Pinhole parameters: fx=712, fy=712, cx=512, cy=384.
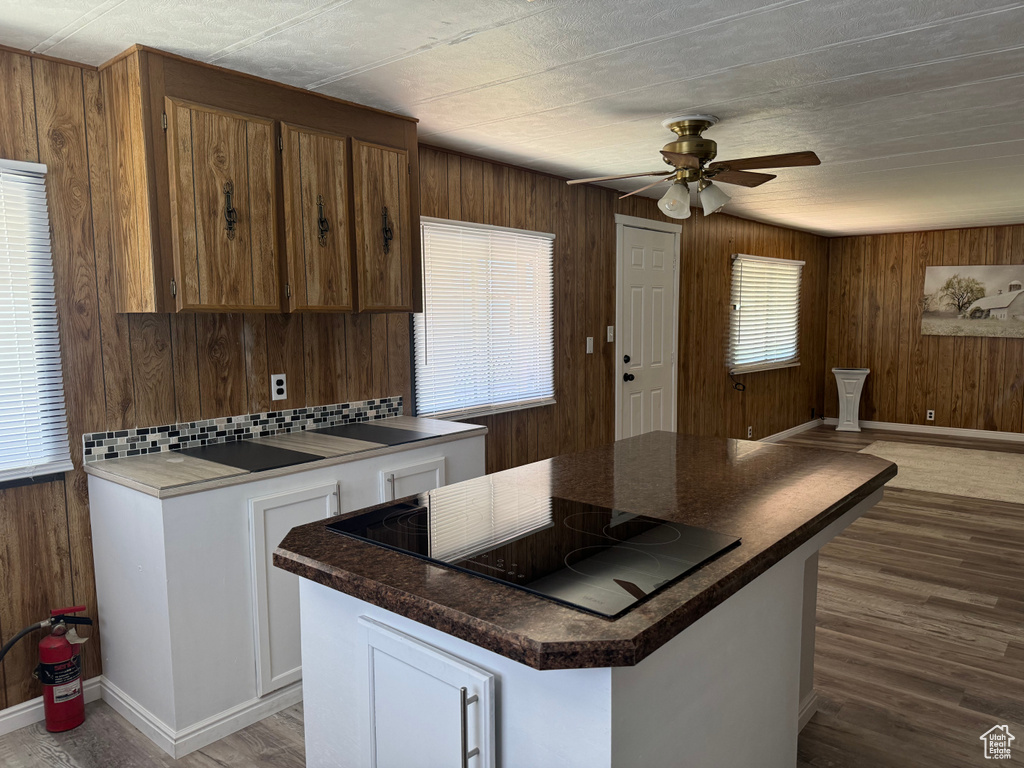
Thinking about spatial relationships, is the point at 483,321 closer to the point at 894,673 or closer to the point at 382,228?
the point at 382,228

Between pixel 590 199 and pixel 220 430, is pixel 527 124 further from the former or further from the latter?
pixel 220 430

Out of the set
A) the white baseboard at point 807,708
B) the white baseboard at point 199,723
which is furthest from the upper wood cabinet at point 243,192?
the white baseboard at point 807,708

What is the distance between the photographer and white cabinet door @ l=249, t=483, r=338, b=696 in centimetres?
247

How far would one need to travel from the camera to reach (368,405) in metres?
3.49

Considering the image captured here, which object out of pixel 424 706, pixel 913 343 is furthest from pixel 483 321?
pixel 913 343

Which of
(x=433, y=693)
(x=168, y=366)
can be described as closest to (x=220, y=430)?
(x=168, y=366)

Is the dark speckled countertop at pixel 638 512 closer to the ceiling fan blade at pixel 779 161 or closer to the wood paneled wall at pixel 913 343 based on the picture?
the ceiling fan blade at pixel 779 161

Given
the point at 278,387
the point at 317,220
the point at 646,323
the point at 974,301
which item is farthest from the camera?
the point at 974,301

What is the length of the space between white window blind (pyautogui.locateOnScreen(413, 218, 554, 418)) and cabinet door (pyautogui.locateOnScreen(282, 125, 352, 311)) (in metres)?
0.71

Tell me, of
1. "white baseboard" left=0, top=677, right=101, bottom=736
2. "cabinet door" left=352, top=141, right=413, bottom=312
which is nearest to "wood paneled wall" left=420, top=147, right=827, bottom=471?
"cabinet door" left=352, top=141, right=413, bottom=312

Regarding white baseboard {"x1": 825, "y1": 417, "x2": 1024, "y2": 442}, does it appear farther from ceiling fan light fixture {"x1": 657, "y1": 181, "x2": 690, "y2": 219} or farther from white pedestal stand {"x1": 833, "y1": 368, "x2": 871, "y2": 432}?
ceiling fan light fixture {"x1": 657, "y1": 181, "x2": 690, "y2": 219}

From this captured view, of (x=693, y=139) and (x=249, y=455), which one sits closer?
(x=249, y=455)

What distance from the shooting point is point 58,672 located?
95.7 inches

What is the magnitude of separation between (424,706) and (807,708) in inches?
68.6
